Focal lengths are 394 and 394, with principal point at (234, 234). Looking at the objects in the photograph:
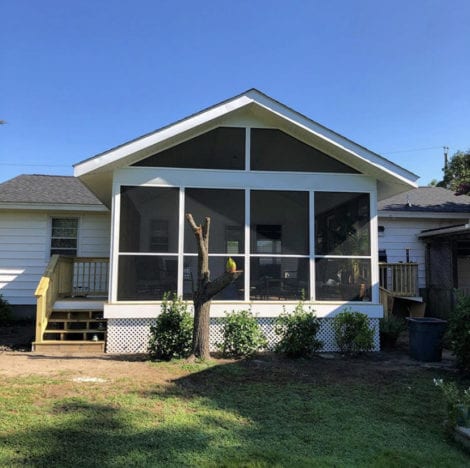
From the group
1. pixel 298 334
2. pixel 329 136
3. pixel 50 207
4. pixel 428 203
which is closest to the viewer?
pixel 298 334

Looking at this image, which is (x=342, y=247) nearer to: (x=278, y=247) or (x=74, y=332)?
(x=278, y=247)

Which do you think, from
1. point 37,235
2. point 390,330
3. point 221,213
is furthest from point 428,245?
point 37,235

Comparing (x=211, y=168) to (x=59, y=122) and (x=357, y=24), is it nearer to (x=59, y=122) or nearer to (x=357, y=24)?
(x=357, y=24)

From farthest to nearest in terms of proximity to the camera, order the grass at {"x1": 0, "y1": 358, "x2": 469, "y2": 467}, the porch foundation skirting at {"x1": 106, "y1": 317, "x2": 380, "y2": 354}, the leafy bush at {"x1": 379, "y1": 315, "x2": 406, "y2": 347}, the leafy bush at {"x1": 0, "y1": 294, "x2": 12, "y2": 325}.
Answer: the leafy bush at {"x1": 0, "y1": 294, "x2": 12, "y2": 325}
the leafy bush at {"x1": 379, "y1": 315, "x2": 406, "y2": 347}
the porch foundation skirting at {"x1": 106, "y1": 317, "x2": 380, "y2": 354}
the grass at {"x1": 0, "y1": 358, "x2": 469, "y2": 467}

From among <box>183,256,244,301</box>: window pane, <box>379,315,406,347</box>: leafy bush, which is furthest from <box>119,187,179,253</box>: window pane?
<box>379,315,406,347</box>: leafy bush

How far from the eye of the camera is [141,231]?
7.72 metres

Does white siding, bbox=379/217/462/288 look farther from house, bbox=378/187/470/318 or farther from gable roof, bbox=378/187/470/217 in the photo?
gable roof, bbox=378/187/470/217

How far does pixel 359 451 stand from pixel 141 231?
5559 millimetres

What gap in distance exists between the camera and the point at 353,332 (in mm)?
7426

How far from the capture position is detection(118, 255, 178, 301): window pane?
7562 millimetres

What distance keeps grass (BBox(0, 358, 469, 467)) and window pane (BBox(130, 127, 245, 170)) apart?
394 centimetres

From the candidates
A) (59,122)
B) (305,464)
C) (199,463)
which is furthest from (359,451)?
(59,122)

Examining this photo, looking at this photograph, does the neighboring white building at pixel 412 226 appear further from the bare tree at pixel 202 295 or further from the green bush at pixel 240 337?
the bare tree at pixel 202 295

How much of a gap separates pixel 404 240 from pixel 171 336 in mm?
8288
